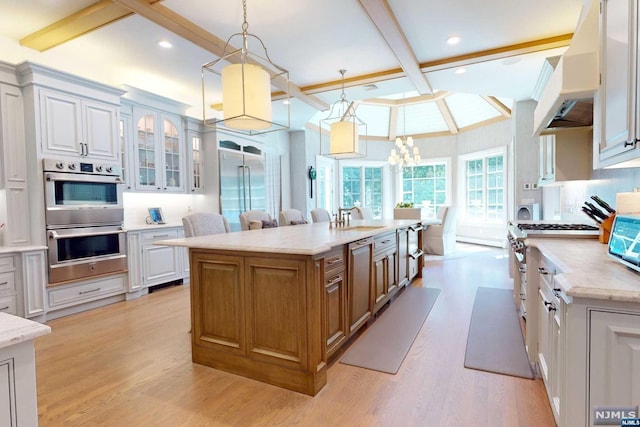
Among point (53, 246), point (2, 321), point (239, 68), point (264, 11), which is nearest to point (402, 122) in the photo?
point (264, 11)

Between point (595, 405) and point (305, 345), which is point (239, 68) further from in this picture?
point (595, 405)

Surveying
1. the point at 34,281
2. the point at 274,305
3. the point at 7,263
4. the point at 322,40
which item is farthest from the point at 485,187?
the point at 7,263

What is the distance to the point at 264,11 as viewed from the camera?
3074mm

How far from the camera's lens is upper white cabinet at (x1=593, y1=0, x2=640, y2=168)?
143 cm

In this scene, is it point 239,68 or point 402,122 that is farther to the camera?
point 402,122

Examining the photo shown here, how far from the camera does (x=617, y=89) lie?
1.60m

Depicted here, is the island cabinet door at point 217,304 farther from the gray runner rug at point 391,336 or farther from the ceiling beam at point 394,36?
the ceiling beam at point 394,36

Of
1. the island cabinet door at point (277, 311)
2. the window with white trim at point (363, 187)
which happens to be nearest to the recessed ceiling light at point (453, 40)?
the island cabinet door at point (277, 311)

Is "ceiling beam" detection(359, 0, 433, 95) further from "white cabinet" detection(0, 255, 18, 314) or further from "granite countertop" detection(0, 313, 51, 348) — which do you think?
"white cabinet" detection(0, 255, 18, 314)

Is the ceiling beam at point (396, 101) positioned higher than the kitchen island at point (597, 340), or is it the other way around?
the ceiling beam at point (396, 101)

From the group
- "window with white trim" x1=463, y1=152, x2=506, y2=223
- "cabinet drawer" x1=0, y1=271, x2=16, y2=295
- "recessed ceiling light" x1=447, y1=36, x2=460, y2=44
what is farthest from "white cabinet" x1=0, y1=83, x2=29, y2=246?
"window with white trim" x1=463, y1=152, x2=506, y2=223

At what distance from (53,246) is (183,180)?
201 cm

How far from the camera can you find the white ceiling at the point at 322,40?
9.92 feet

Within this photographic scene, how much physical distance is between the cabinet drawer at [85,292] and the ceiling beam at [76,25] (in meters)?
2.55
